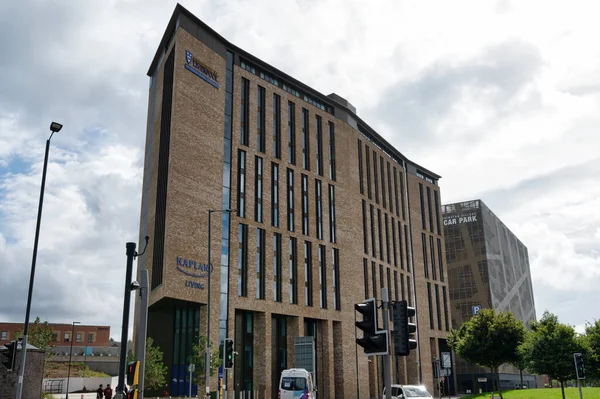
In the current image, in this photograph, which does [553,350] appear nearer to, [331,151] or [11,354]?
[331,151]

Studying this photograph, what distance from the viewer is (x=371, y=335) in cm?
958

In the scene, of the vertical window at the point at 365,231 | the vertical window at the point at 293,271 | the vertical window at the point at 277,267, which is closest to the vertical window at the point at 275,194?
the vertical window at the point at 277,267

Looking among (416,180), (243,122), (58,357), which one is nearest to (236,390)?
(243,122)

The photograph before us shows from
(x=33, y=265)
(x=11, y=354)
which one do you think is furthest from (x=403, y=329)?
(x=33, y=265)

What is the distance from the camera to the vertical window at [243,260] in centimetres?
4856

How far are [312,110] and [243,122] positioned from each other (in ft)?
37.0

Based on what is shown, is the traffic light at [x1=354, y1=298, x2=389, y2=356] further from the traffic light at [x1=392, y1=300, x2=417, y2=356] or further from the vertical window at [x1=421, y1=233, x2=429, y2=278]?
the vertical window at [x1=421, y1=233, x2=429, y2=278]

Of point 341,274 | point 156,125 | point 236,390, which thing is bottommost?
point 236,390

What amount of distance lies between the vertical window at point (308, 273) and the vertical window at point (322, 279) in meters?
1.69

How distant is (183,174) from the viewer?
4553 centimetres

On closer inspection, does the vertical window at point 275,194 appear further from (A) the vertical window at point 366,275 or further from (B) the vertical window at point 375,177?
(B) the vertical window at point 375,177

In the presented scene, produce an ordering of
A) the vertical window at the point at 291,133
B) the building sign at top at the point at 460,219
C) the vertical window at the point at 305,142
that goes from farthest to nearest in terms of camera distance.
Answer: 1. the building sign at top at the point at 460,219
2. the vertical window at the point at 305,142
3. the vertical window at the point at 291,133

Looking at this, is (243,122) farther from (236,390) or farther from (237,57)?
(236,390)

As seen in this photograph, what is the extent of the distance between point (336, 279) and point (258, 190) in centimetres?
1415
